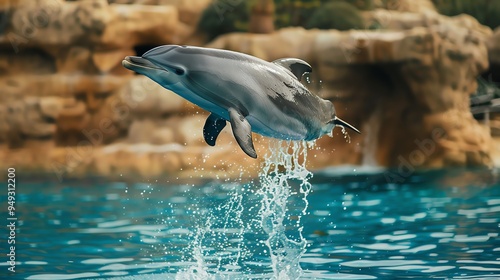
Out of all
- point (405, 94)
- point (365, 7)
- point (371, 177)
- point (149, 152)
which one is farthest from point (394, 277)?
point (365, 7)

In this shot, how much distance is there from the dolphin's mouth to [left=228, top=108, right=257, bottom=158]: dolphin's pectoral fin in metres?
0.45

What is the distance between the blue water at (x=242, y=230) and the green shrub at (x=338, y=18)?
7.11m

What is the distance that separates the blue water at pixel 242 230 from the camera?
656cm

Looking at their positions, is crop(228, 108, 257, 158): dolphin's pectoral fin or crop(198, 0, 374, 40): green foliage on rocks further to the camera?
crop(198, 0, 374, 40): green foliage on rocks

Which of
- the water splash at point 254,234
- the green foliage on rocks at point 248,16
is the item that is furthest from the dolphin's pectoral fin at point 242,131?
the green foliage on rocks at point 248,16

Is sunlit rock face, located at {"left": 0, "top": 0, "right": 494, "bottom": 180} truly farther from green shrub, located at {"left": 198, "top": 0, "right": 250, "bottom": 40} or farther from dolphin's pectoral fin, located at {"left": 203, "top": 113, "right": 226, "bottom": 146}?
dolphin's pectoral fin, located at {"left": 203, "top": 113, "right": 226, "bottom": 146}

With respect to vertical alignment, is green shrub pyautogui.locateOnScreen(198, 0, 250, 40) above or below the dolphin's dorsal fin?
above

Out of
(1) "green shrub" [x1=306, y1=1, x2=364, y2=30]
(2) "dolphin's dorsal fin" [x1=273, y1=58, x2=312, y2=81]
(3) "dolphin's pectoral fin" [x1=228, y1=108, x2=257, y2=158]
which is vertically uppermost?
(1) "green shrub" [x1=306, y1=1, x2=364, y2=30]

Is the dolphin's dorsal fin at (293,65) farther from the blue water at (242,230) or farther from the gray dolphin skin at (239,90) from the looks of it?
the blue water at (242,230)

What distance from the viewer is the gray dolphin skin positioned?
3893 millimetres

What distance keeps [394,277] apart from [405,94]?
10601mm

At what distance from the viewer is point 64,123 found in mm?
16266

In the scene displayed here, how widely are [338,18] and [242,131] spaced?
54.1ft

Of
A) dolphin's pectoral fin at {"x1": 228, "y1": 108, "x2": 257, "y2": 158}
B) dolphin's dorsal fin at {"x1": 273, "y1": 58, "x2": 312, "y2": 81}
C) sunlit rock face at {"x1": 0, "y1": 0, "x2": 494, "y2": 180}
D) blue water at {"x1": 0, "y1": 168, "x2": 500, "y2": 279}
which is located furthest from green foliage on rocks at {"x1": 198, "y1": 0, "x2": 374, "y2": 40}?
dolphin's pectoral fin at {"x1": 228, "y1": 108, "x2": 257, "y2": 158}
